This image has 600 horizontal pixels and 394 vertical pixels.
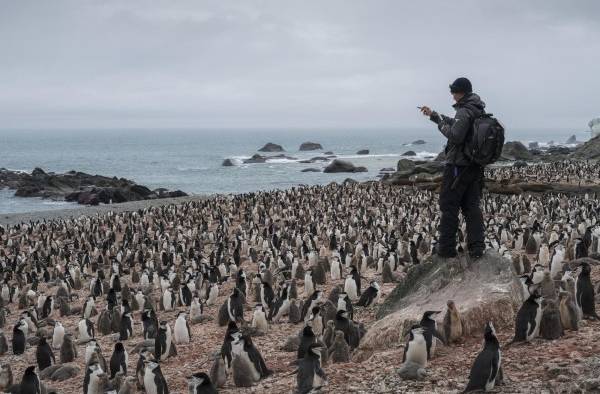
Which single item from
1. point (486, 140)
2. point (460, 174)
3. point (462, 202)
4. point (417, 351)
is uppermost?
point (486, 140)

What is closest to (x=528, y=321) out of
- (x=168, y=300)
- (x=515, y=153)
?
(x=168, y=300)

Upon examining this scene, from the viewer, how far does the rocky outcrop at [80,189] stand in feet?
163

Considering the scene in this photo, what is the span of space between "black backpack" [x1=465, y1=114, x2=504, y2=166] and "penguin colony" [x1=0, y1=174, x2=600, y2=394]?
1746 millimetres

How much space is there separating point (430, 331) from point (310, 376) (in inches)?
60.2

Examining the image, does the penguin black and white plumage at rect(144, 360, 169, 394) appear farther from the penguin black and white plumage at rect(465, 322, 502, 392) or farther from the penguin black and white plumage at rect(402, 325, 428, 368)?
the penguin black and white plumage at rect(465, 322, 502, 392)

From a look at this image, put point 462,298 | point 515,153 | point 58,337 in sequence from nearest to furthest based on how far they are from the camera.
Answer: point 462,298, point 58,337, point 515,153

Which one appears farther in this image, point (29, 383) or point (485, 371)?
point (29, 383)

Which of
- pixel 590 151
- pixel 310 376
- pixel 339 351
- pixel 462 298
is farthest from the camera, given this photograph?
pixel 590 151

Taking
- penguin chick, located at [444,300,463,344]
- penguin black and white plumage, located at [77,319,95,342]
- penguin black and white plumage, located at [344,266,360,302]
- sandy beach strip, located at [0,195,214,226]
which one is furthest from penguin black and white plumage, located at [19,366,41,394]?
sandy beach strip, located at [0,195,214,226]

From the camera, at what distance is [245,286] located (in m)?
15.4

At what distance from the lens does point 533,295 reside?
7.67 metres

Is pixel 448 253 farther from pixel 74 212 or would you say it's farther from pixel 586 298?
pixel 74 212

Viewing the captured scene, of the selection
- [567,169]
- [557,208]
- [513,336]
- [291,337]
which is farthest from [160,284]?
[567,169]

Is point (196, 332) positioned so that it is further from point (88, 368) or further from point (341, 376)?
point (341, 376)
